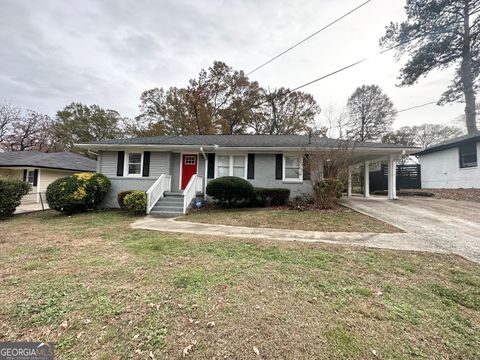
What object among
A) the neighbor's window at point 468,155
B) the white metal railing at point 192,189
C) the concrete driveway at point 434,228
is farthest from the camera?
the neighbor's window at point 468,155

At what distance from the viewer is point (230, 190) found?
9.04 m

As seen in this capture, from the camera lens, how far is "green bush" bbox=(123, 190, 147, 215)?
8.42m

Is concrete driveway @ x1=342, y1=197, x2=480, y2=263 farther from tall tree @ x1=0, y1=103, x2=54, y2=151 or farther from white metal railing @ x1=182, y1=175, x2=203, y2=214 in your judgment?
tall tree @ x1=0, y1=103, x2=54, y2=151

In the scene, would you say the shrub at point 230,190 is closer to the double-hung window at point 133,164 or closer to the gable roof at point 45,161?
the double-hung window at point 133,164

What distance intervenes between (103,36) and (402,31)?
18.4 meters

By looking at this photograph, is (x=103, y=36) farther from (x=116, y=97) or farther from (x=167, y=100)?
(x=167, y=100)

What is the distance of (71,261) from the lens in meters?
3.74

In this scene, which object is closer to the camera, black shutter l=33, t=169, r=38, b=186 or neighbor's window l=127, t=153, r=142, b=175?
neighbor's window l=127, t=153, r=142, b=175

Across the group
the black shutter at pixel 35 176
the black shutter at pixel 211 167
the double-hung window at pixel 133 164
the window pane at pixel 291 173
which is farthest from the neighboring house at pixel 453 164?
the black shutter at pixel 35 176

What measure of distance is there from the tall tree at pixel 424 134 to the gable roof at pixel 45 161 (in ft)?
106

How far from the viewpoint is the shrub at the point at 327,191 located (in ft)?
27.7

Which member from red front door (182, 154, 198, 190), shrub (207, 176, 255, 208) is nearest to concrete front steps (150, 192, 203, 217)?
shrub (207, 176, 255, 208)

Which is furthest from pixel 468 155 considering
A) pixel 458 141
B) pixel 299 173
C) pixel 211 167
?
pixel 211 167

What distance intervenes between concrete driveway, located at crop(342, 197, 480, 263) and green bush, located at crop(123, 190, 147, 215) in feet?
25.9
